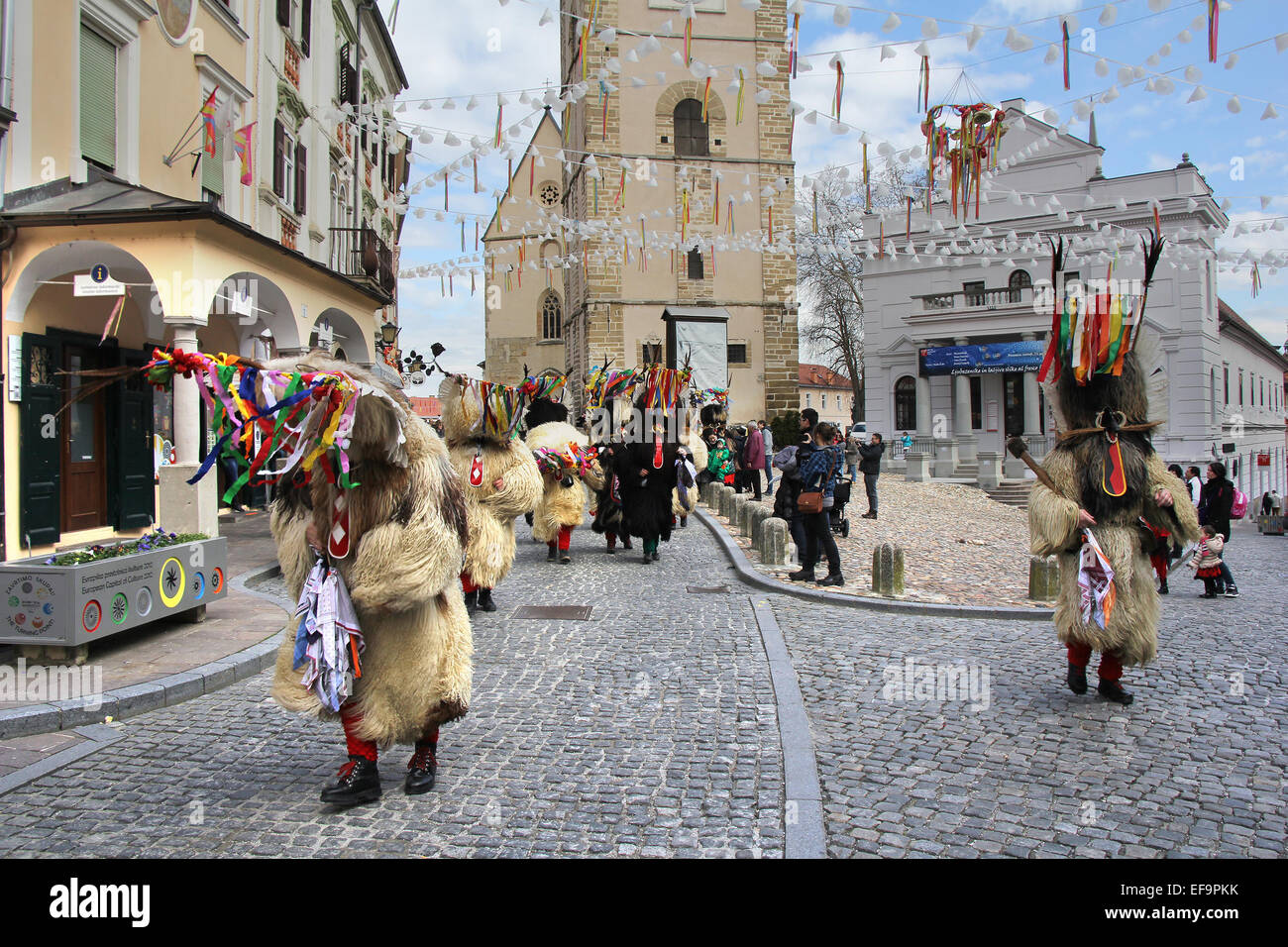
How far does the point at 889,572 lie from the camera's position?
9078mm

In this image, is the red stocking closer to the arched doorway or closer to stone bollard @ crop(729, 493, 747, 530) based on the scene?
the arched doorway

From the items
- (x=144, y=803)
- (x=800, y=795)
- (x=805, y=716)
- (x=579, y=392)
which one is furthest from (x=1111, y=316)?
(x=579, y=392)

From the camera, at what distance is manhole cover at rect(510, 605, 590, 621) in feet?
26.2

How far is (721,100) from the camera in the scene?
34156 millimetres

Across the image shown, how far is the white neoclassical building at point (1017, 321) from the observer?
29.4m

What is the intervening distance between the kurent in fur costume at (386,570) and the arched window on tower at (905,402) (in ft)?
115

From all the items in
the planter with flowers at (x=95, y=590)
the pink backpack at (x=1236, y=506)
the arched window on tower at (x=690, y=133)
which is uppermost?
the arched window on tower at (x=690, y=133)

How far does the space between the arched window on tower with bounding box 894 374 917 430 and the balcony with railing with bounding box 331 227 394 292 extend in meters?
22.3

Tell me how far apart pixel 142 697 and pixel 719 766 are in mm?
3379

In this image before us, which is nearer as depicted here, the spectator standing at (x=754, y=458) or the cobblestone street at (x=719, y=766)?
the cobblestone street at (x=719, y=766)

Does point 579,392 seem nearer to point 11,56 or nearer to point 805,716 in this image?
point 11,56

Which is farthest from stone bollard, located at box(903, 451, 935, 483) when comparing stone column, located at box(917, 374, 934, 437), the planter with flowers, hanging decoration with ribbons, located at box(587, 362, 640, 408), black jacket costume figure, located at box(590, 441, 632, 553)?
the planter with flowers

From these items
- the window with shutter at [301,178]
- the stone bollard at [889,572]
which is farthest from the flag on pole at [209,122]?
the stone bollard at [889,572]

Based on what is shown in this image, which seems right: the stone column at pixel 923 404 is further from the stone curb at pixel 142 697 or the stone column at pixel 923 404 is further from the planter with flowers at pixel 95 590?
the stone curb at pixel 142 697
